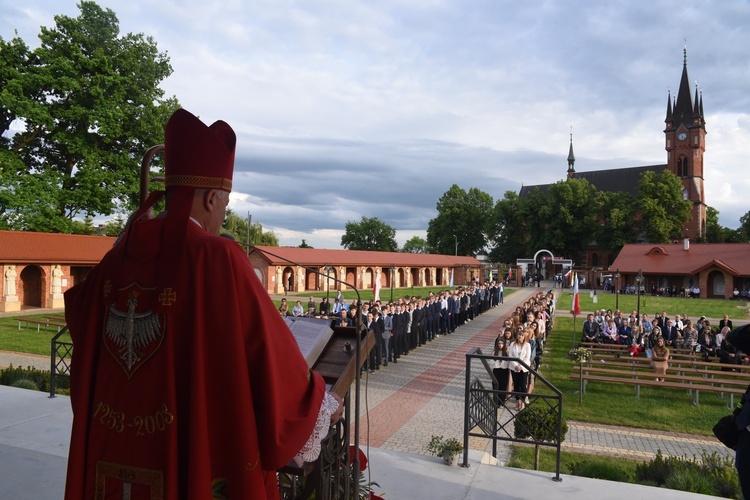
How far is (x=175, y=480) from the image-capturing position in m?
2.00

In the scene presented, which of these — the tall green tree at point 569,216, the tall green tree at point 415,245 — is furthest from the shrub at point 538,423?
the tall green tree at point 415,245

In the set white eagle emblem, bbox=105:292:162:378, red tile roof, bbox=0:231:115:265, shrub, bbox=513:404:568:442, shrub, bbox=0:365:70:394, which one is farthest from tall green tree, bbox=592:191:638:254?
white eagle emblem, bbox=105:292:162:378

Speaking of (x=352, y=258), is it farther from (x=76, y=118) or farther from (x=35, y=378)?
(x=35, y=378)

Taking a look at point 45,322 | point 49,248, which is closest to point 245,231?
point 49,248

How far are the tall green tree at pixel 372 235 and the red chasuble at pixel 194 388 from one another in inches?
3632

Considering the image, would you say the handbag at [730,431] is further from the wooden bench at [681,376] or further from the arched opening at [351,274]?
the arched opening at [351,274]

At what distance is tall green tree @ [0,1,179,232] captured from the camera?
25859 mm

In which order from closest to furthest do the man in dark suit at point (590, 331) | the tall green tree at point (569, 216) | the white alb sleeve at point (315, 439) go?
1. the white alb sleeve at point (315, 439)
2. the man in dark suit at point (590, 331)
3. the tall green tree at point (569, 216)

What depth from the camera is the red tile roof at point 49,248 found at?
1028 inches

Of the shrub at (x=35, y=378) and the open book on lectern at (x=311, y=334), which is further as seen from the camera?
the shrub at (x=35, y=378)

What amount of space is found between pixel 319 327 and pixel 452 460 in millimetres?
3118

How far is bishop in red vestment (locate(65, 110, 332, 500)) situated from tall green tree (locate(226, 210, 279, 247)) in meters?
45.9

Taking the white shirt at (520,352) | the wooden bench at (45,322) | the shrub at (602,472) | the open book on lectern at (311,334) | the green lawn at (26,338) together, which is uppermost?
the open book on lectern at (311,334)

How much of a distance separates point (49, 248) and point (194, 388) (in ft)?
103
